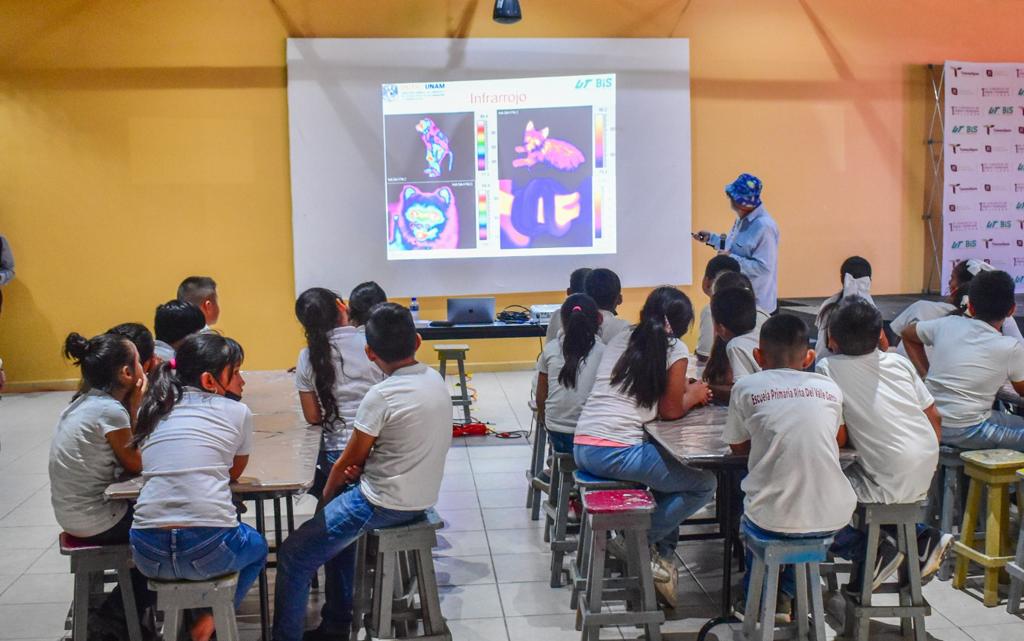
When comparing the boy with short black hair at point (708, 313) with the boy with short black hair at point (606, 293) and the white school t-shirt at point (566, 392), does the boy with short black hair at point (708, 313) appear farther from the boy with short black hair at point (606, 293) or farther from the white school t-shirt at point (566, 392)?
the white school t-shirt at point (566, 392)

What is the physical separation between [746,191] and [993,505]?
2.35 meters

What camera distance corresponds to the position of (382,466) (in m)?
2.72

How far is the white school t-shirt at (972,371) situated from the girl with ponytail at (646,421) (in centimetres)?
100

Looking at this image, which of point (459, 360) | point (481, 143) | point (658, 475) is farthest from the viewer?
point (481, 143)

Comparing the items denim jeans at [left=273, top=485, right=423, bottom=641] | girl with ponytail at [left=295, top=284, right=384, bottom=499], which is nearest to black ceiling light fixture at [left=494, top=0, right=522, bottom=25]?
girl with ponytail at [left=295, top=284, right=384, bottom=499]

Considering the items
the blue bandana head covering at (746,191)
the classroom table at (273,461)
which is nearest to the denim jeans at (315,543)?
the classroom table at (273,461)

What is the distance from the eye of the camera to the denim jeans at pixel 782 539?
263cm

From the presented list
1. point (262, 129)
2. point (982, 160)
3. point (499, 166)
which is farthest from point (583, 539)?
point (982, 160)

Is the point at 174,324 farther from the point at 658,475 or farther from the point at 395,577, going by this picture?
the point at 658,475

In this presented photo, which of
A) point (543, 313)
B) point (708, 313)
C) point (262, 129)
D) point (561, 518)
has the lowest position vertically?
point (561, 518)

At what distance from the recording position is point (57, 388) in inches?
279

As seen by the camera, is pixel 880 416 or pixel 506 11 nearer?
pixel 880 416

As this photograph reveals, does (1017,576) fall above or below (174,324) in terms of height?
below

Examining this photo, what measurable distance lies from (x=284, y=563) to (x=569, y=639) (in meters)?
0.93
